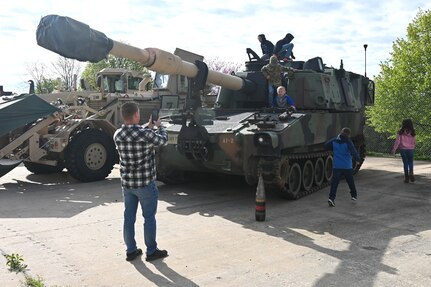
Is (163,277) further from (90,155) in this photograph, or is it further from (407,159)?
(407,159)

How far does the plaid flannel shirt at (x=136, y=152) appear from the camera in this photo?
492cm

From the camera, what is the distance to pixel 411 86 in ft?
64.3

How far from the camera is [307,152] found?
895 centimetres

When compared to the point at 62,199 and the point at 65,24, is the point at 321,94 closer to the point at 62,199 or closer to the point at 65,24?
the point at 62,199

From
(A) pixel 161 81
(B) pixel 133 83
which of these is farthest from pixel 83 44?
(B) pixel 133 83

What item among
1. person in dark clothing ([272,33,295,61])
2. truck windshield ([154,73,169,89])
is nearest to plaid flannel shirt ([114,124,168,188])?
person in dark clothing ([272,33,295,61])

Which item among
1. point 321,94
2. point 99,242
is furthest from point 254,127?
point 99,242

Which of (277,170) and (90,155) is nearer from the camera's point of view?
(277,170)

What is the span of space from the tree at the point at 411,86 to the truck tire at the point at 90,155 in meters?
13.0

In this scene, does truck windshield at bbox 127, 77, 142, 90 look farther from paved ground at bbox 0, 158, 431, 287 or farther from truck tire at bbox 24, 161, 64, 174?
paved ground at bbox 0, 158, 431, 287

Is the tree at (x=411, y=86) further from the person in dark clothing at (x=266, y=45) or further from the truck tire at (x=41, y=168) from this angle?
the truck tire at (x=41, y=168)

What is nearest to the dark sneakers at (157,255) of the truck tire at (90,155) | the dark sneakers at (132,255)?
the dark sneakers at (132,255)

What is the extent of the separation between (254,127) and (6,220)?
3.99 metres

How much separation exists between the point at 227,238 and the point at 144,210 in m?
1.40
